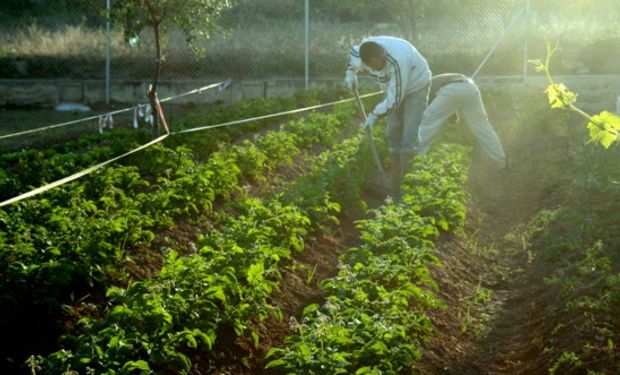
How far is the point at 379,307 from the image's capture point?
19.7 ft

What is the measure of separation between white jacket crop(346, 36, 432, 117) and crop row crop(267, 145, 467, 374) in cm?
145

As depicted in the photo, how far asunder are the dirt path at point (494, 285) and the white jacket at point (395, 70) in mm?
1494

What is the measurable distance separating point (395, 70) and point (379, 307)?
4778mm

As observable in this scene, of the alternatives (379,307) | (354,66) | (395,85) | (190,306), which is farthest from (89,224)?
(354,66)

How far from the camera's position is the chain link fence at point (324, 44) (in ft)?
61.1

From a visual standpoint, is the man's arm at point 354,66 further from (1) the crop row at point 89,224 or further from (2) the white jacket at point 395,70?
(1) the crop row at point 89,224

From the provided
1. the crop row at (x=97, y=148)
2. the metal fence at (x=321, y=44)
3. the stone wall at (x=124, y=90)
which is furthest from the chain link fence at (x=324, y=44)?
the crop row at (x=97, y=148)

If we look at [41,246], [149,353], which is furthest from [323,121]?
[149,353]

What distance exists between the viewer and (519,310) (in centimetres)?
750

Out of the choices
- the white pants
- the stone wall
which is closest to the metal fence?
the stone wall

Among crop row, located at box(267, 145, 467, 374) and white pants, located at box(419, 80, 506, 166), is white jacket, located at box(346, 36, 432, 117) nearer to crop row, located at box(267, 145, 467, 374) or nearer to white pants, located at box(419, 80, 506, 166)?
white pants, located at box(419, 80, 506, 166)

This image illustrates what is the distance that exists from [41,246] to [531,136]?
987cm

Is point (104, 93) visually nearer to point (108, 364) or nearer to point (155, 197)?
point (155, 197)

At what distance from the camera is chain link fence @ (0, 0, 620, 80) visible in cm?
1861
